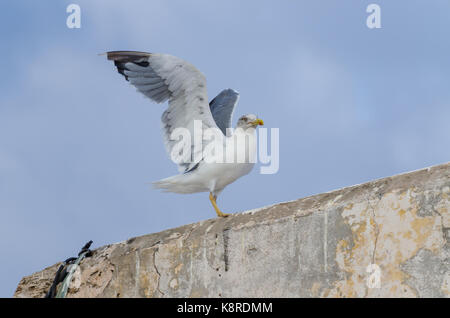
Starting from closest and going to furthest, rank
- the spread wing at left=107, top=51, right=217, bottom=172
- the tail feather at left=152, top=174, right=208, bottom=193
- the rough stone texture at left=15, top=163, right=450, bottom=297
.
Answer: the rough stone texture at left=15, top=163, right=450, bottom=297
the tail feather at left=152, top=174, right=208, bottom=193
the spread wing at left=107, top=51, right=217, bottom=172

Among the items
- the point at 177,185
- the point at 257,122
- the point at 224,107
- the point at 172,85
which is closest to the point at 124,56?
the point at 172,85

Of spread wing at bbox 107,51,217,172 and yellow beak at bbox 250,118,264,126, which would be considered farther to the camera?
spread wing at bbox 107,51,217,172

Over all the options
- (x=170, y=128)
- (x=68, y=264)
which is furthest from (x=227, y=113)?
(x=68, y=264)

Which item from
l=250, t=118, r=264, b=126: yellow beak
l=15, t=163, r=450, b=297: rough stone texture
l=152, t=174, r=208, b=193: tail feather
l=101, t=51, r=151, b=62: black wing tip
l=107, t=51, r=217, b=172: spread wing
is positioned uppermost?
l=101, t=51, r=151, b=62: black wing tip

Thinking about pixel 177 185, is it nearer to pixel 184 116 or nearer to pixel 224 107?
pixel 184 116

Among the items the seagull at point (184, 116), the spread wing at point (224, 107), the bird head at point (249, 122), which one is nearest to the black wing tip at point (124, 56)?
the seagull at point (184, 116)

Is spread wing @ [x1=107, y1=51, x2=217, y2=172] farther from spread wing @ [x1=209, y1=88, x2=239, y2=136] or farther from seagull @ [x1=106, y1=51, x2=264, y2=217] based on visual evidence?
spread wing @ [x1=209, y1=88, x2=239, y2=136]

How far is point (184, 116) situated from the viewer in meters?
6.56

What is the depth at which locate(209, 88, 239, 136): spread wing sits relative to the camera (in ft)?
25.2

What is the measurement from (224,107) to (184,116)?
1.35m

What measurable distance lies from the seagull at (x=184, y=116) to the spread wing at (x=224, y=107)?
42.1 inches

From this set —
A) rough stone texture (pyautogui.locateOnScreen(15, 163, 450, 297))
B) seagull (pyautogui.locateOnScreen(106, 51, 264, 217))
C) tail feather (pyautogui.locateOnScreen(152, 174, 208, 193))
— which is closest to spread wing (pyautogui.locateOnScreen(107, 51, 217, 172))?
seagull (pyautogui.locateOnScreen(106, 51, 264, 217))
